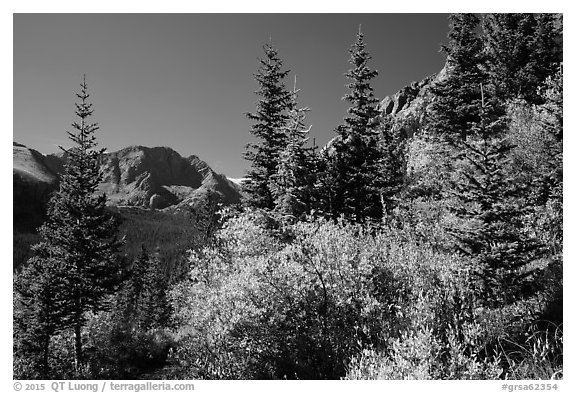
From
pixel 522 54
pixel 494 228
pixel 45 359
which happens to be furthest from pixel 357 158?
pixel 45 359

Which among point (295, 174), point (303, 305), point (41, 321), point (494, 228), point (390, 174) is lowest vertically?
point (41, 321)

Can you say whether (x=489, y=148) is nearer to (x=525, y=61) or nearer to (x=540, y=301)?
(x=540, y=301)

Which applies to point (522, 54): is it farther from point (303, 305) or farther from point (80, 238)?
point (80, 238)

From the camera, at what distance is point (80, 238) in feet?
84.2

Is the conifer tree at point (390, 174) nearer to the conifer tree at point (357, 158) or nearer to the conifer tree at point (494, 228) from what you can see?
the conifer tree at point (357, 158)

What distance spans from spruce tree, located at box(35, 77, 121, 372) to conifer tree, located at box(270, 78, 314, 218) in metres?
14.8

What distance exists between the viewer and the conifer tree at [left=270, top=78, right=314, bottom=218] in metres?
20.0

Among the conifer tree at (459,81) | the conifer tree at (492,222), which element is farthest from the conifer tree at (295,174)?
the conifer tree at (459,81)

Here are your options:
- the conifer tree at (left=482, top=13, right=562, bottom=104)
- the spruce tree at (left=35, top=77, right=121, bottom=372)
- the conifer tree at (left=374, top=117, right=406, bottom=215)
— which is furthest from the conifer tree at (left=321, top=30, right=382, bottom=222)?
the spruce tree at (left=35, top=77, right=121, bottom=372)

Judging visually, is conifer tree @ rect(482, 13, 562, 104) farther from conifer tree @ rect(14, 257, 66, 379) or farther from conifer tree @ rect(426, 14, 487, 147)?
conifer tree @ rect(14, 257, 66, 379)

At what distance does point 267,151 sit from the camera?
25.6m

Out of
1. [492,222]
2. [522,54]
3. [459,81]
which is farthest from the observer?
[522,54]

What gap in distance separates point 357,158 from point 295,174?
5581 millimetres

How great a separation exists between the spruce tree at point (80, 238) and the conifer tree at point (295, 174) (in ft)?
48.4
